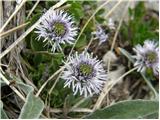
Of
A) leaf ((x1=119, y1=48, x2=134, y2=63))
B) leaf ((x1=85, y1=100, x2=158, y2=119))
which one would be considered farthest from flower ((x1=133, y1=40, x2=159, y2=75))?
leaf ((x1=85, y1=100, x2=158, y2=119))

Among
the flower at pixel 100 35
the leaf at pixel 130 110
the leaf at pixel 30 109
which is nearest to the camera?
the leaf at pixel 30 109

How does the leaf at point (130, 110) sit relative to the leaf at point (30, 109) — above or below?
below

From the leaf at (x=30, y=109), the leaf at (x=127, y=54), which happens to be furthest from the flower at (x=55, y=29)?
the leaf at (x=127, y=54)

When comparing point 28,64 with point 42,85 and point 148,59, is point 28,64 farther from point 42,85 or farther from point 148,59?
point 148,59

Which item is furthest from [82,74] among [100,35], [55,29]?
[100,35]

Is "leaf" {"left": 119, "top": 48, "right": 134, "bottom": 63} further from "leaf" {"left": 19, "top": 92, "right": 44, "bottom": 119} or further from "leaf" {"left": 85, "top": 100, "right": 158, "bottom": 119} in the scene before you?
"leaf" {"left": 19, "top": 92, "right": 44, "bottom": 119}

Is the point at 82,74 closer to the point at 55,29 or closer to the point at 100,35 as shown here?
the point at 55,29

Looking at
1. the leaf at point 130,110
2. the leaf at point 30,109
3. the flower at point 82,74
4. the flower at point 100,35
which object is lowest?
the leaf at point 130,110

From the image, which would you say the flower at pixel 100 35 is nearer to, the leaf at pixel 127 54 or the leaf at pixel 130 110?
the leaf at pixel 127 54
